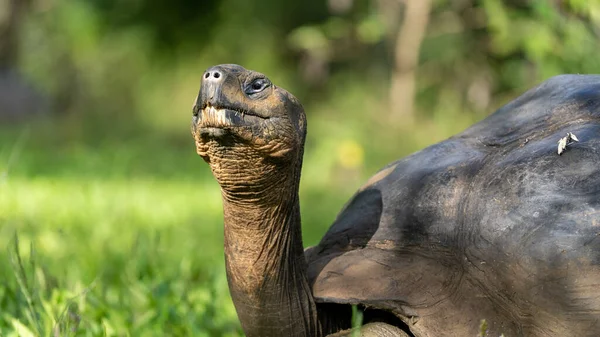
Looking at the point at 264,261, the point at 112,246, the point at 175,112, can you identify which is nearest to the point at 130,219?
the point at 112,246

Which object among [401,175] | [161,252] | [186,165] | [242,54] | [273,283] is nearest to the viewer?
[273,283]

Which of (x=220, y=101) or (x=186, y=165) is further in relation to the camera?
(x=186, y=165)

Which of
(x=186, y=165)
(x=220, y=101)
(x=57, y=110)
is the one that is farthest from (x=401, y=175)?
(x=57, y=110)

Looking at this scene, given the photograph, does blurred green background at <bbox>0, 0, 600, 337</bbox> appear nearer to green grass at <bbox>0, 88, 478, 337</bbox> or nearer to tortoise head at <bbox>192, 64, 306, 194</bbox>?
green grass at <bbox>0, 88, 478, 337</bbox>

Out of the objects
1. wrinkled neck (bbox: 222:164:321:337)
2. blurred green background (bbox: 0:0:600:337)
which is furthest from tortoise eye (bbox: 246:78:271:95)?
blurred green background (bbox: 0:0:600:337)

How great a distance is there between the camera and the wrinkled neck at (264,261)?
94.8 inches

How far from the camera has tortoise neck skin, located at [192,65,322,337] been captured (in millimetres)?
2262

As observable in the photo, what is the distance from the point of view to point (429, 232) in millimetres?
2492

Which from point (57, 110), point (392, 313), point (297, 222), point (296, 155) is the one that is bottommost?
point (392, 313)

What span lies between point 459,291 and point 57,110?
1334cm

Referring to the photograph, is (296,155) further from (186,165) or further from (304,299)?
(186,165)

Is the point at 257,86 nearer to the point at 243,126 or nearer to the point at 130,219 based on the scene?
the point at 243,126

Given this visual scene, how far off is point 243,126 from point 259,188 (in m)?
0.22

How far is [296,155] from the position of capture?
242 centimetres
